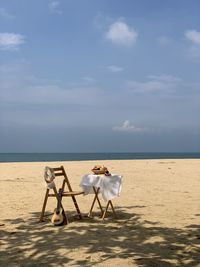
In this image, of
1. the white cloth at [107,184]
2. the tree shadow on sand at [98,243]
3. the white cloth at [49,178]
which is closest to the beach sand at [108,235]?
the tree shadow on sand at [98,243]

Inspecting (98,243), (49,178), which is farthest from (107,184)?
(98,243)

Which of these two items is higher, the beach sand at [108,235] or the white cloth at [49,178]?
the white cloth at [49,178]

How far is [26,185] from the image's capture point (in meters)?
17.6

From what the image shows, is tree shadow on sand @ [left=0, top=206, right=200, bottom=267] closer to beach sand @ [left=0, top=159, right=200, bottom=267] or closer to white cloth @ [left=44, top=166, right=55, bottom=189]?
beach sand @ [left=0, top=159, right=200, bottom=267]

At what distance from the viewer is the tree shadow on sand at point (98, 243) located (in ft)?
20.9

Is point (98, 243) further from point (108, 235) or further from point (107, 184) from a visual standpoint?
point (107, 184)

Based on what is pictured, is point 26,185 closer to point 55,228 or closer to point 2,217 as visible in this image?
point 2,217

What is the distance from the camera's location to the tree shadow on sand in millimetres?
6375

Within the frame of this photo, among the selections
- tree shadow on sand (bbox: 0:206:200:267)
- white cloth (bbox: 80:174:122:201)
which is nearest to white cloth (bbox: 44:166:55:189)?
tree shadow on sand (bbox: 0:206:200:267)

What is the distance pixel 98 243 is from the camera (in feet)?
24.1

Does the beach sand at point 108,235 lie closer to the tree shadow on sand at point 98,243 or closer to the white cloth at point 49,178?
the tree shadow on sand at point 98,243

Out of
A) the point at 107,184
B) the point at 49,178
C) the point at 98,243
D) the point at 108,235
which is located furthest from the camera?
the point at 107,184

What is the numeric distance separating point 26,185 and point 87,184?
8.15m

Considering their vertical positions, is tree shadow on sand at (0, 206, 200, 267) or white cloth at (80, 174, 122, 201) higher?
white cloth at (80, 174, 122, 201)
